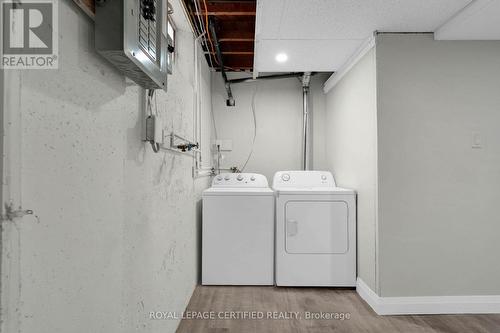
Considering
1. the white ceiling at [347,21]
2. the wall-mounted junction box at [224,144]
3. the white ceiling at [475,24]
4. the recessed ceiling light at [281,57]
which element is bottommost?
the wall-mounted junction box at [224,144]

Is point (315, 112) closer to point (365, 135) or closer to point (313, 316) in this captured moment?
point (365, 135)

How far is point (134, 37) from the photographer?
89 cm

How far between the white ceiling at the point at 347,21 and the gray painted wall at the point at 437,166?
17cm

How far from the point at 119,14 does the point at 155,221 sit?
0.94 m

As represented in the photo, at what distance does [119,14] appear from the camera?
32.3 inches

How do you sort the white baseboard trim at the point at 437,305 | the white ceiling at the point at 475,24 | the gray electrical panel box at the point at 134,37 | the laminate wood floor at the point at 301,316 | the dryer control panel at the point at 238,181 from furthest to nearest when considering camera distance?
the dryer control panel at the point at 238,181 → the white baseboard trim at the point at 437,305 → the laminate wood floor at the point at 301,316 → the white ceiling at the point at 475,24 → the gray electrical panel box at the point at 134,37

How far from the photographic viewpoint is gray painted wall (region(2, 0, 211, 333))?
1.95 ft

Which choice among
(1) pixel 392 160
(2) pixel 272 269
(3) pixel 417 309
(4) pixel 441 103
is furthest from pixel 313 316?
(4) pixel 441 103

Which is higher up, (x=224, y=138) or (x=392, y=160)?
(x=224, y=138)

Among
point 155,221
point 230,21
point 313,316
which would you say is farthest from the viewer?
point 230,21

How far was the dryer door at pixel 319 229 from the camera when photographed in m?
2.49

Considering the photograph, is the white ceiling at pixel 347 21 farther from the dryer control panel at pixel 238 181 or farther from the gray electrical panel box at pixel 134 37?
the dryer control panel at pixel 238 181

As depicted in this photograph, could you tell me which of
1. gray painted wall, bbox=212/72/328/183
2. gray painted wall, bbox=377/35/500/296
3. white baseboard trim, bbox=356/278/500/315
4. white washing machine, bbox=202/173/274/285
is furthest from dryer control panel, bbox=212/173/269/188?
white baseboard trim, bbox=356/278/500/315

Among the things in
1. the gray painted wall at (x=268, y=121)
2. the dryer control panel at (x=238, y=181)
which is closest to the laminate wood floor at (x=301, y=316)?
the dryer control panel at (x=238, y=181)
